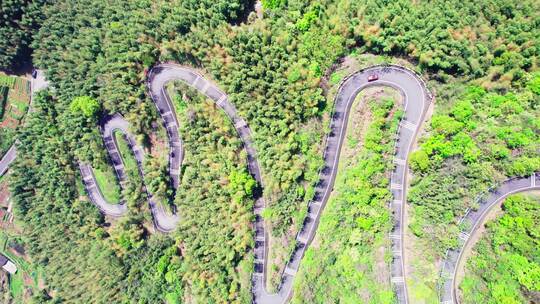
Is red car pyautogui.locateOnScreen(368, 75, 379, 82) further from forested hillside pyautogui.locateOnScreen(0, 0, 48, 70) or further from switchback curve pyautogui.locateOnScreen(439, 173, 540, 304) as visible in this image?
forested hillside pyautogui.locateOnScreen(0, 0, 48, 70)

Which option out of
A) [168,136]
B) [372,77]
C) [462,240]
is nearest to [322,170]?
[372,77]

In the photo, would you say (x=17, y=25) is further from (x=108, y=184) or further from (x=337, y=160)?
(x=337, y=160)

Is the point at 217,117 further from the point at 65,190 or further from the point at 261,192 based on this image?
the point at 65,190

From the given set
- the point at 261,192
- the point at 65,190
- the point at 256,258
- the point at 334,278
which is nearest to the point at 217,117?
the point at 261,192

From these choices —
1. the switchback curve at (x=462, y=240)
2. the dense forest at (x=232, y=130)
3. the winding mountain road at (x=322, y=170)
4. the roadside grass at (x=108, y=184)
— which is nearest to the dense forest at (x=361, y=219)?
the dense forest at (x=232, y=130)

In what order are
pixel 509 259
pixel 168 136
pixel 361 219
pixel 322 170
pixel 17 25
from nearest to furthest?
pixel 509 259, pixel 361 219, pixel 322 170, pixel 168 136, pixel 17 25

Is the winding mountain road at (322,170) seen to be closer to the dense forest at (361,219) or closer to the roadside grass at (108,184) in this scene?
the roadside grass at (108,184)

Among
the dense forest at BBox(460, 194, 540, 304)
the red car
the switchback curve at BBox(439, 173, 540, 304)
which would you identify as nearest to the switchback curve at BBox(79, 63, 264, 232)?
the red car
